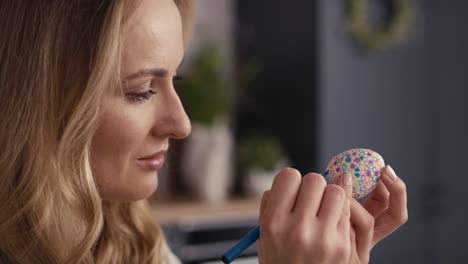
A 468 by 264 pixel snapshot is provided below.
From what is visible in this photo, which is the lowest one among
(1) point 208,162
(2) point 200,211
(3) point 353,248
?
(2) point 200,211

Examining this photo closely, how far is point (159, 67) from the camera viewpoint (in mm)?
1047

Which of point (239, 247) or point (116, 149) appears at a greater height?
point (116, 149)

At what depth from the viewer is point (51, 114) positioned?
101 cm

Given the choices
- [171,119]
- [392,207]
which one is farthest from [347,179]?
[171,119]

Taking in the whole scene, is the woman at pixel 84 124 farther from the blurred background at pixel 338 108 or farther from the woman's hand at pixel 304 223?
the blurred background at pixel 338 108

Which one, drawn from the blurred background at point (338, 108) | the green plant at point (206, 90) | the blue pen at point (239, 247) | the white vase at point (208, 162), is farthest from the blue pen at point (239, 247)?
the green plant at point (206, 90)

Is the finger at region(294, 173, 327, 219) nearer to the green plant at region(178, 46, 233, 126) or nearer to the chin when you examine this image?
the chin

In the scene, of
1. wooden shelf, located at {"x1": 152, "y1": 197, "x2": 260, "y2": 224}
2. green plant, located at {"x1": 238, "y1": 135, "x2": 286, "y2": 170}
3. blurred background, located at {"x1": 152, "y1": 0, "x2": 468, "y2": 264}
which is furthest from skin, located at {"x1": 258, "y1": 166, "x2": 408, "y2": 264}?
green plant, located at {"x1": 238, "y1": 135, "x2": 286, "y2": 170}

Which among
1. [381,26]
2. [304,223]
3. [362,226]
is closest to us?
[304,223]

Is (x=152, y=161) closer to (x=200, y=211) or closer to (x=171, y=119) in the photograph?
(x=171, y=119)

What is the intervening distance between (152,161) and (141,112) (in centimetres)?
9

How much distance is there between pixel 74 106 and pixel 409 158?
2.37 m

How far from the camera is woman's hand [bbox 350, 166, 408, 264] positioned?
0.98 m

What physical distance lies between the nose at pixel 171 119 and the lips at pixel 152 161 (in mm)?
45
